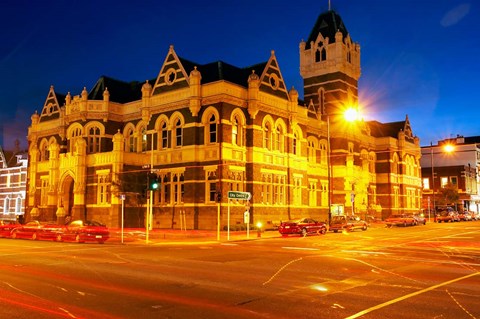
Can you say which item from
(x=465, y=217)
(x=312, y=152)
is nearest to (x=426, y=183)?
(x=465, y=217)

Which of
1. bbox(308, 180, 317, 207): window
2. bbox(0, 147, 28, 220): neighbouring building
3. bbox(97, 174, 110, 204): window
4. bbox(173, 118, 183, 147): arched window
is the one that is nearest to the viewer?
bbox(173, 118, 183, 147): arched window

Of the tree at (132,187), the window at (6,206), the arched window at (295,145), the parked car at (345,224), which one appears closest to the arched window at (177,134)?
the tree at (132,187)

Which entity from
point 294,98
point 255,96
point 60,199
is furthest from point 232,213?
point 60,199

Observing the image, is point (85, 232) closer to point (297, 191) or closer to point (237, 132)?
point (237, 132)

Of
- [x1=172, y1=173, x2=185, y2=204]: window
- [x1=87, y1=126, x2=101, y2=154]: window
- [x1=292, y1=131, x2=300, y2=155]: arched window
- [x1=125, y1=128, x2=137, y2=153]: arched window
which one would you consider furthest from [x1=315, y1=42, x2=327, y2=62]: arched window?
[x1=87, y1=126, x2=101, y2=154]: window

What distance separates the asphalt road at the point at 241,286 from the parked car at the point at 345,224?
20821 millimetres

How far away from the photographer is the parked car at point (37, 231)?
33.1 meters

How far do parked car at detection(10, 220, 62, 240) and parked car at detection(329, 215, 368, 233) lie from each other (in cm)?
2280

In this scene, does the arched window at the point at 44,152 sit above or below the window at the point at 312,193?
above

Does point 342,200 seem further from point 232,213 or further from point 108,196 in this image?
point 108,196

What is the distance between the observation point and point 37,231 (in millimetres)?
34219

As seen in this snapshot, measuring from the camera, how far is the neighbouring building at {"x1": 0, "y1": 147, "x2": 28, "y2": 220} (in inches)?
2904

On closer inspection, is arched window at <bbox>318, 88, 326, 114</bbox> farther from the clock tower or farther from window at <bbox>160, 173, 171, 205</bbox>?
window at <bbox>160, 173, 171, 205</bbox>

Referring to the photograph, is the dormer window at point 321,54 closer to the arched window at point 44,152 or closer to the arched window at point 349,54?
the arched window at point 349,54
